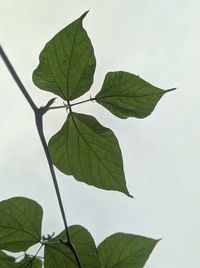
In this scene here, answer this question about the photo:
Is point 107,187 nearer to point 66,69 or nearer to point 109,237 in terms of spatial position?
point 109,237

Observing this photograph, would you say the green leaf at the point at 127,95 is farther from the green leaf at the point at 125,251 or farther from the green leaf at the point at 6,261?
the green leaf at the point at 6,261

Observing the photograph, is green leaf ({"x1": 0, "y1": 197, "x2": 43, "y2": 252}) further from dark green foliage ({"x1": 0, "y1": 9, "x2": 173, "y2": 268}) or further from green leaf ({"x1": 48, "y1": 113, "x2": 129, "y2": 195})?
green leaf ({"x1": 48, "y1": 113, "x2": 129, "y2": 195})

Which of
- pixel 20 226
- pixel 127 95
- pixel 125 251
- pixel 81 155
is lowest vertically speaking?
pixel 125 251

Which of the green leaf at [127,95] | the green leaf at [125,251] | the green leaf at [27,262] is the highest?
the green leaf at [127,95]

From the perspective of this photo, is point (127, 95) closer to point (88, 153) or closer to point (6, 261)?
point (88, 153)

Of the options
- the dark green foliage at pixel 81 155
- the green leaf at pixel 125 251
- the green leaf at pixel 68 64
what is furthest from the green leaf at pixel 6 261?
the green leaf at pixel 68 64

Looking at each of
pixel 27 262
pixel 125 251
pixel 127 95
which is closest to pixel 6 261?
pixel 27 262
